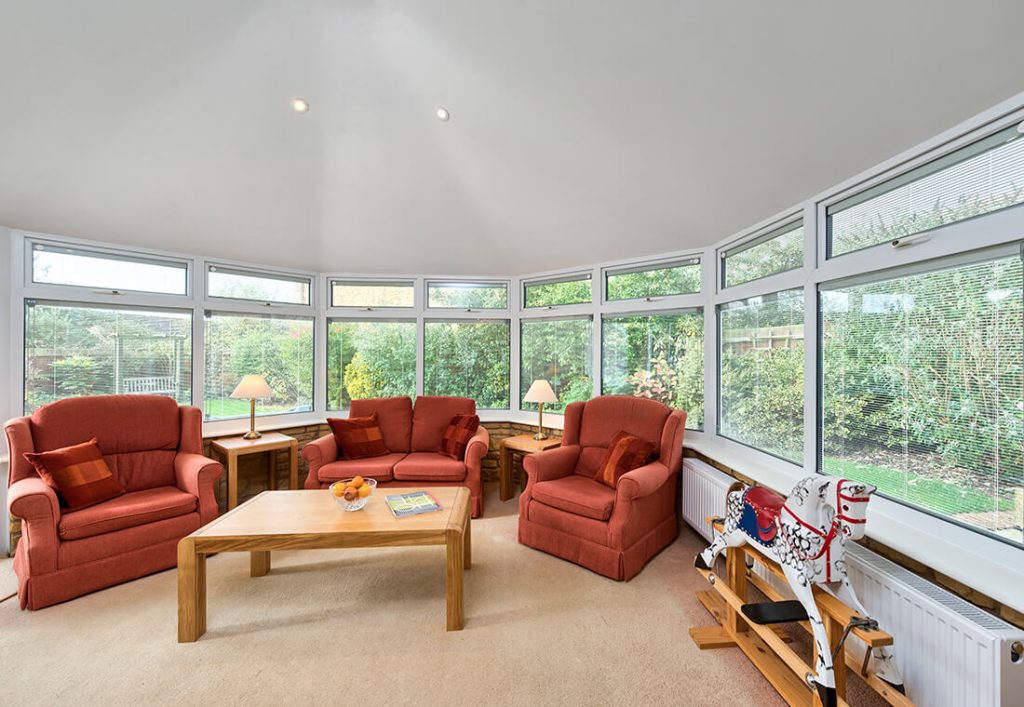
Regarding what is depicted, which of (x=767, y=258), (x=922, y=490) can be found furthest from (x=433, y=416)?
(x=922, y=490)

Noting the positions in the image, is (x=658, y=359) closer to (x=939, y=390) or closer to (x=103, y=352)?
(x=939, y=390)

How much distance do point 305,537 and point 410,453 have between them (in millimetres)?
1916

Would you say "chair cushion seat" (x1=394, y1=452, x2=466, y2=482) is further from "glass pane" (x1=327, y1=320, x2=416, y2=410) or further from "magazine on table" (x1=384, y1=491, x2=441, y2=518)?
"glass pane" (x1=327, y1=320, x2=416, y2=410)

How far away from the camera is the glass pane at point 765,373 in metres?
2.66

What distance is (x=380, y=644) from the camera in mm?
2045

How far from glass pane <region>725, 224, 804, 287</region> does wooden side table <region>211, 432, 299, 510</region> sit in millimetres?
3923

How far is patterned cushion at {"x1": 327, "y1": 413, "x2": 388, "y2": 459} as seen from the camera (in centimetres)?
376

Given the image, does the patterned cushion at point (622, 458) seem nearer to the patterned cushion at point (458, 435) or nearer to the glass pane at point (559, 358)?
the glass pane at point (559, 358)

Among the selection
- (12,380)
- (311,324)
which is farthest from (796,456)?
(12,380)

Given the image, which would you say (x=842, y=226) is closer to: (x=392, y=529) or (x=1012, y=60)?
(x=1012, y=60)

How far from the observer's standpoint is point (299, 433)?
4.21 meters

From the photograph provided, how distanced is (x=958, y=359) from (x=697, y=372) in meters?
1.89

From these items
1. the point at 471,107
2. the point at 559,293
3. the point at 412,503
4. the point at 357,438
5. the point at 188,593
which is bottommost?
the point at 188,593

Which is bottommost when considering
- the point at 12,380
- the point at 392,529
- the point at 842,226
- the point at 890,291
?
the point at 392,529
